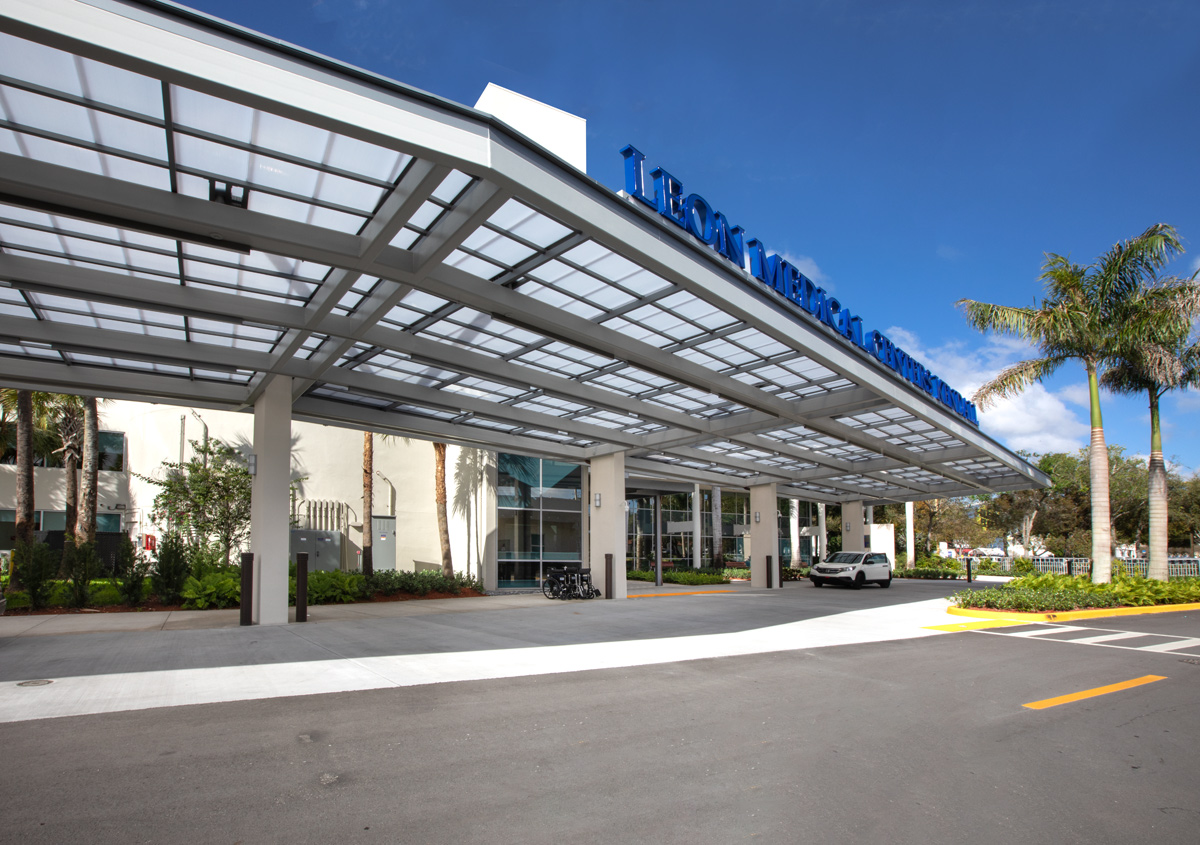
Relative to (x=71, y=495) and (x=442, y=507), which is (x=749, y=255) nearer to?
(x=442, y=507)

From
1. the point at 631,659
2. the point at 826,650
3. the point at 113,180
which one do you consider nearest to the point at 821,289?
the point at 826,650

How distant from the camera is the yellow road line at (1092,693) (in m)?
7.89

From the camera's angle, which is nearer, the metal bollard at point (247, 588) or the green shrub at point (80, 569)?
the metal bollard at point (247, 588)

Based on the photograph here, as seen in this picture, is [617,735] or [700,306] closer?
[617,735]

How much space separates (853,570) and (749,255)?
21.5 metres

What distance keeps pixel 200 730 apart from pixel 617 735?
3561 mm

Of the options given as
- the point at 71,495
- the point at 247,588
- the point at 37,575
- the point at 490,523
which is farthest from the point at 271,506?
the point at 71,495

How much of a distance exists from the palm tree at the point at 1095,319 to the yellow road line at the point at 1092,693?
Result: 1427cm

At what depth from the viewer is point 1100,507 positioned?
21781 mm

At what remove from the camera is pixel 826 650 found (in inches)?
460

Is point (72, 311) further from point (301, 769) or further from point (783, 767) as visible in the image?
point (783, 767)

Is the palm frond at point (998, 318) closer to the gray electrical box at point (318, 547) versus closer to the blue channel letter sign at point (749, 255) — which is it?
the blue channel letter sign at point (749, 255)

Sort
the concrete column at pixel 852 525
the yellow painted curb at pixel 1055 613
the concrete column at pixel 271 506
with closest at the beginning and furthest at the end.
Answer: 1. the concrete column at pixel 271 506
2. the yellow painted curb at pixel 1055 613
3. the concrete column at pixel 852 525

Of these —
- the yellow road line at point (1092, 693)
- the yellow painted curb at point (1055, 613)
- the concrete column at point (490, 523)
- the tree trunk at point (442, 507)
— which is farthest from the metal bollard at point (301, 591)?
the yellow painted curb at point (1055, 613)
